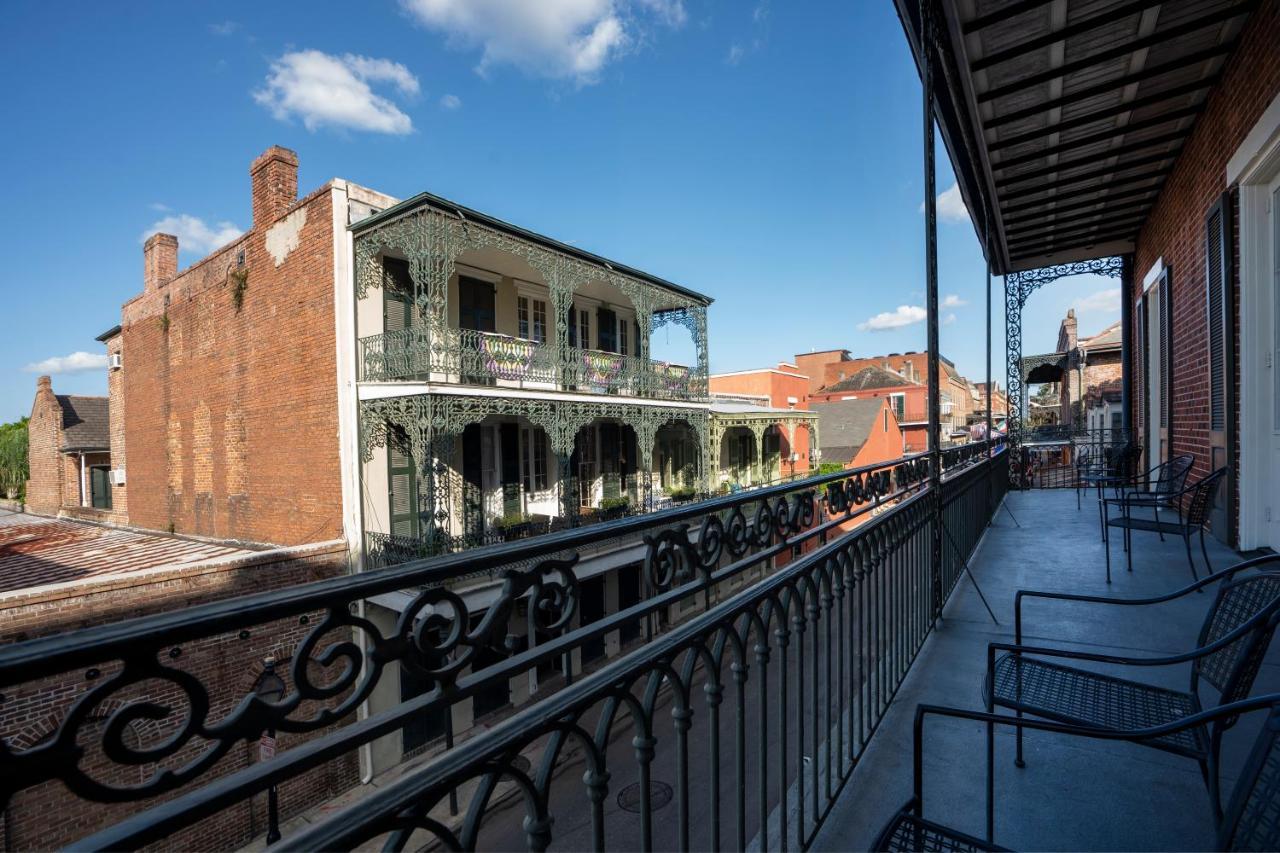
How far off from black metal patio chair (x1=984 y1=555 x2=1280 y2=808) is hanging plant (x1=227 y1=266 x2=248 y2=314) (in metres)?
14.2

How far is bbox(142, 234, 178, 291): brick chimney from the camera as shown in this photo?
15164 millimetres

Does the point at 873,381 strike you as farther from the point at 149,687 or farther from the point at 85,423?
the point at 149,687

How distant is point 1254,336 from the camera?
4.50m

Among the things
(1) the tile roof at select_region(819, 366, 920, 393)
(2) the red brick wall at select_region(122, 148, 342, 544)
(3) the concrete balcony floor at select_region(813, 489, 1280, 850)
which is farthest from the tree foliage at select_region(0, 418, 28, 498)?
(1) the tile roof at select_region(819, 366, 920, 393)

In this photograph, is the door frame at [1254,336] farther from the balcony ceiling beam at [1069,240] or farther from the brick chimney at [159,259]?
the brick chimney at [159,259]

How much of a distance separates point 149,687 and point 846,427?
29.0 metres

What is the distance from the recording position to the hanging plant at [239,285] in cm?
1223

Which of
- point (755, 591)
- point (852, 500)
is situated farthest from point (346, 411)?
point (755, 591)

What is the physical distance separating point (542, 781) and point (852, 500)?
7.53 feet

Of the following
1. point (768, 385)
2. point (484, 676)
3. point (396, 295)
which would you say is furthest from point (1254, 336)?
point (768, 385)

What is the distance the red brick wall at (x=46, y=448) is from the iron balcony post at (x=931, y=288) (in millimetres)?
28590

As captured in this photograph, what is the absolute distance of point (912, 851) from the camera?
4.86 feet

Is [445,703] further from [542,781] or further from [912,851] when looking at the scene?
[912,851]

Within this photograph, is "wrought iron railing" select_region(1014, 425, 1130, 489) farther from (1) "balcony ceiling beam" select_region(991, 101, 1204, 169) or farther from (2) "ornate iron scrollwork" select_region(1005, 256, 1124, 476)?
(1) "balcony ceiling beam" select_region(991, 101, 1204, 169)
